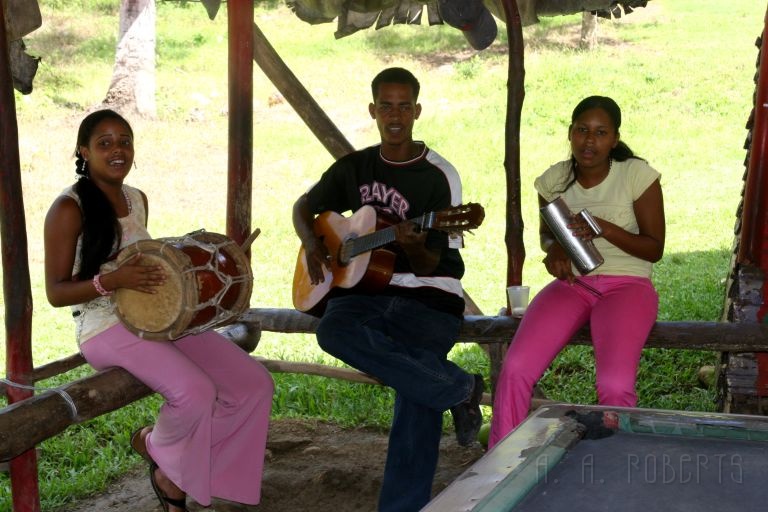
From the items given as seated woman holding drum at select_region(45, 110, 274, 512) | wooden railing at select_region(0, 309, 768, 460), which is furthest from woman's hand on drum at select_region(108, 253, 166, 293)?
wooden railing at select_region(0, 309, 768, 460)

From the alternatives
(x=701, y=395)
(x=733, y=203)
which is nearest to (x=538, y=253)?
(x=733, y=203)

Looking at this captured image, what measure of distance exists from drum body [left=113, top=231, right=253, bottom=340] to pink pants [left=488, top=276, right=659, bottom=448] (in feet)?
3.73

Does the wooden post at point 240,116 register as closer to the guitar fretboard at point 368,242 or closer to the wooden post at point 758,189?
the guitar fretboard at point 368,242

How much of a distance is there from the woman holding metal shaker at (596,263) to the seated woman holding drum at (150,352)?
989 millimetres

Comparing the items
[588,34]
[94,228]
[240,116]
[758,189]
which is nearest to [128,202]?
[94,228]

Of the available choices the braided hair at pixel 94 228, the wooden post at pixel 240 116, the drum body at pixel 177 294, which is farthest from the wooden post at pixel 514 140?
the braided hair at pixel 94 228

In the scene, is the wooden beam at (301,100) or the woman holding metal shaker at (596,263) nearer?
the woman holding metal shaker at (596,263)

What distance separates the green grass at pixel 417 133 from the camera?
6215 mm

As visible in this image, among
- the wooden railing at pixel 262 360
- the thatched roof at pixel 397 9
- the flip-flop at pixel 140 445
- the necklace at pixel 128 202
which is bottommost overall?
the flip-flop at pixel 140 445

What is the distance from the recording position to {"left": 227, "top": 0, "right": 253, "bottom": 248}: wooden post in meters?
4.91

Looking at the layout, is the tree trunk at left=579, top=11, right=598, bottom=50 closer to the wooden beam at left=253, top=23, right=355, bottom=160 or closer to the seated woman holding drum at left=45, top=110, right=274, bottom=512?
the wooden beam at left=253, top=23, right=355, bottom=160

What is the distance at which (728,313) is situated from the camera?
5.09m

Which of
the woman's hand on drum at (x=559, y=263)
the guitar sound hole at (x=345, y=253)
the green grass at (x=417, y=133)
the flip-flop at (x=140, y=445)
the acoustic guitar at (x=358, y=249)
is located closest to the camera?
the acoustic guitar at (x=358, y=249)

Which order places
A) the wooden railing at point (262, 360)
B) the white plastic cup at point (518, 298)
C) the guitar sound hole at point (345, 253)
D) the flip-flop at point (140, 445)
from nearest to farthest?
the wooden railing at point (262, 360) → the flip-flop at point (140, 445) → the guitar sound hole at point (345, 253) → the white plastic cup at point (518, 298)
